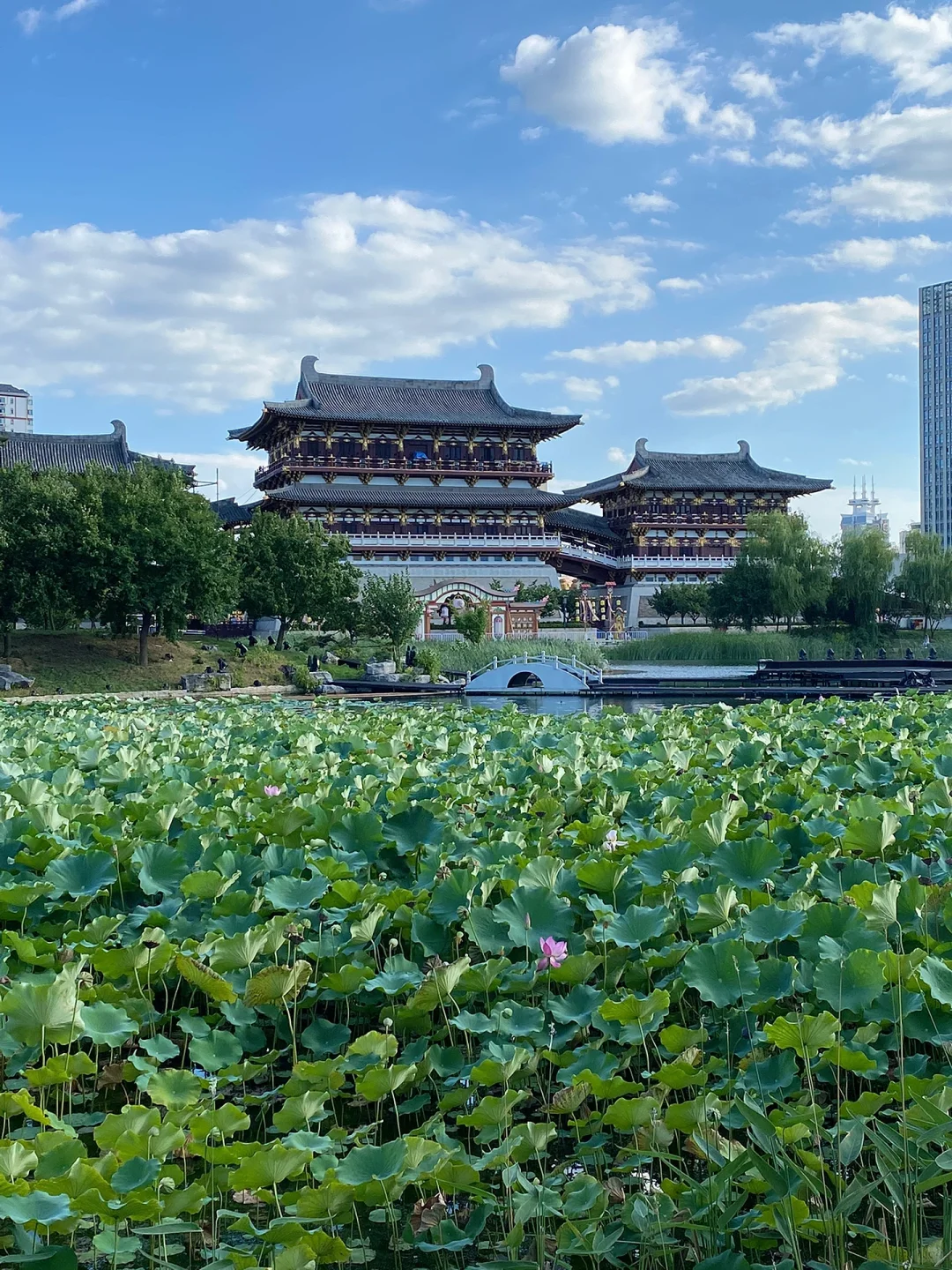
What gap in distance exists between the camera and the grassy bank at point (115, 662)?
2445 centimetres

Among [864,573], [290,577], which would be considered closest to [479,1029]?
[290,577]

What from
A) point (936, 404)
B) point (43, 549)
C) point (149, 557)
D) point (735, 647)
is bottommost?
point (735, 647)

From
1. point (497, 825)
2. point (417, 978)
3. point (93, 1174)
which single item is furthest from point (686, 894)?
point (93, 1174)

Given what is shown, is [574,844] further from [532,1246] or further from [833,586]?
[833,586]

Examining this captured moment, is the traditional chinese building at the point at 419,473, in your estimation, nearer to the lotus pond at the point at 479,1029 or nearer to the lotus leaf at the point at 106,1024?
the lotus pond at the point at 479,1029

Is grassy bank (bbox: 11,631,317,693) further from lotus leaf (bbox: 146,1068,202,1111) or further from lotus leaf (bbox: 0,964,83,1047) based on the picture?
lotus leaf (bbox: 146,1068,202,1111)

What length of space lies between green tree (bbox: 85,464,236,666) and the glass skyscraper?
77435mm

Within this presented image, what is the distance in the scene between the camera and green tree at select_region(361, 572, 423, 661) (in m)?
29.4

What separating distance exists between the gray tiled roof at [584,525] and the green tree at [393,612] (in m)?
18.6

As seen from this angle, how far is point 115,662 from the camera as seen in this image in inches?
1021

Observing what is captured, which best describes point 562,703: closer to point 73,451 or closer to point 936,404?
point 73,451

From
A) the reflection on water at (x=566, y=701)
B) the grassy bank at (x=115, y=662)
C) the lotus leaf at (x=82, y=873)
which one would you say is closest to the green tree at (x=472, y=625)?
the grassy bank at (x=115, y=662)

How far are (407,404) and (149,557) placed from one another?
20.5 metres

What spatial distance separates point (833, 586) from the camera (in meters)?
38.9
